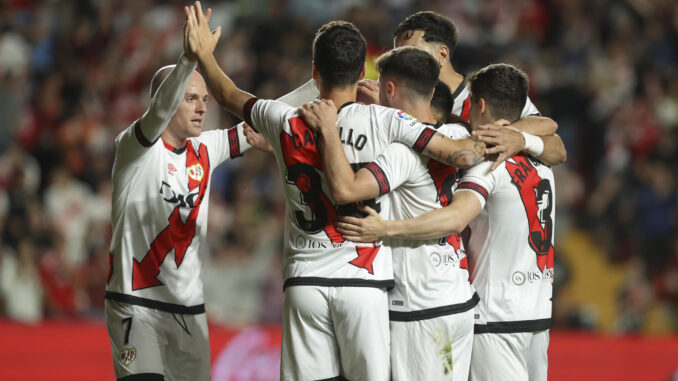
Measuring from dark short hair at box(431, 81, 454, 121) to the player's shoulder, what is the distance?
20 centimetres

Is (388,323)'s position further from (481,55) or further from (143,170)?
(481,55)

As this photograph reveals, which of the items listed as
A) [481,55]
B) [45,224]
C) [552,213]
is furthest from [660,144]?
[45,224]

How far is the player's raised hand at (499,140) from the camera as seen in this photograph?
177 inches

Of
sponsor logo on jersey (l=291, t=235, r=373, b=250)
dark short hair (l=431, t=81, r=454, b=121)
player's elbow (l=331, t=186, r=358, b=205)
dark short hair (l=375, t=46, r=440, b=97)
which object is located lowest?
sponsor logo on jersey (l=291, t=235, r=373, b=250)

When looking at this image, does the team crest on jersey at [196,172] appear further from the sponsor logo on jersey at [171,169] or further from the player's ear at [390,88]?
the player's ear at [390,88]

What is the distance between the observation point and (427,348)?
4367mm

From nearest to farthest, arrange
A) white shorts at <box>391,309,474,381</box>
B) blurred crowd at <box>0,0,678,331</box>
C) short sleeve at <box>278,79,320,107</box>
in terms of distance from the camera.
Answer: white shorts at <box>391,309,474,381</box> < short sleeve at <box>278,79,320,107</box> < blurred crowd at <box>0,0,678,331</box>

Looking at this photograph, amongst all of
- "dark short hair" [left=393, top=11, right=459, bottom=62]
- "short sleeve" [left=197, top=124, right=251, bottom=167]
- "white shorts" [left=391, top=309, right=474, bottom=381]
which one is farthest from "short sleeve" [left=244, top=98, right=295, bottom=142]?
"dark short hair" [left=393, top=11, right=459, bottom=62]

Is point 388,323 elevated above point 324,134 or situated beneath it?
situated beneath

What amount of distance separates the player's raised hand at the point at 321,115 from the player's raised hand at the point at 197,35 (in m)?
0.71

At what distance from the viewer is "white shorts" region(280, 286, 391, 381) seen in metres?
4.24

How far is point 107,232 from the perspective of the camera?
9875 mm

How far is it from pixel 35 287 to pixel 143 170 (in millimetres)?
4945

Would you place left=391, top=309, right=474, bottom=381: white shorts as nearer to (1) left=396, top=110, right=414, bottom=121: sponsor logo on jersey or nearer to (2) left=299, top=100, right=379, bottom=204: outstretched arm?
(2) left=299, top=100, right=379, bottom=204: outstretched arm
